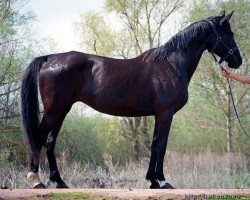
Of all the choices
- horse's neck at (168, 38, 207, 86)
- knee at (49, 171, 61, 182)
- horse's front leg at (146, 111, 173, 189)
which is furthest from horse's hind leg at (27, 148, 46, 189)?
horse's neck at (168, 38, 207, 86)

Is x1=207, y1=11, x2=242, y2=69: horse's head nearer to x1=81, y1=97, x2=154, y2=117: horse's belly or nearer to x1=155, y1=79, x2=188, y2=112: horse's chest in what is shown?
x1=155, y1=79, x2=188, y2=112: horse's chest

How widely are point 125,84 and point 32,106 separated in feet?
4.21

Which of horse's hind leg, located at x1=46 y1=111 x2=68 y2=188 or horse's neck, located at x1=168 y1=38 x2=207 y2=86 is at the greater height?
horse's neck, located at x1=168 y1=38 x2=207 y2=86

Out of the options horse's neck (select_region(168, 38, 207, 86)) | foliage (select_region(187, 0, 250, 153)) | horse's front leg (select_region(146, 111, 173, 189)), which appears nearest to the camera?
horse's front leg (select_region(146, 111, 173, 189))

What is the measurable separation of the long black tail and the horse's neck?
5.87ft

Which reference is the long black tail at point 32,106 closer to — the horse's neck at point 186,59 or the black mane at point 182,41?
the black mane at point 182,41

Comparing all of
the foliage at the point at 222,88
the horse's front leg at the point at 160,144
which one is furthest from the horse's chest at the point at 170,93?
the foliage at the point at 222,88

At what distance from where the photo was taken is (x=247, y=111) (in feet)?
60.3

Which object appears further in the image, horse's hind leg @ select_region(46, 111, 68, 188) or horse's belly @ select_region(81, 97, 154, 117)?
horse's hind leg @ select_region(46, 111, 68, 188)

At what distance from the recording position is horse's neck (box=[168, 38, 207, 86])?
6.04 m

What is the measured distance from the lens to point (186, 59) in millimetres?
6094

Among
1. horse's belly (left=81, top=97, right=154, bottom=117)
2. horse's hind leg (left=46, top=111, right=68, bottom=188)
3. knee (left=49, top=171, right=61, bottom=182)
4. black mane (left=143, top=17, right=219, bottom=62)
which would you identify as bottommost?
knee (left=49, top=171, right=61, bottom=182)

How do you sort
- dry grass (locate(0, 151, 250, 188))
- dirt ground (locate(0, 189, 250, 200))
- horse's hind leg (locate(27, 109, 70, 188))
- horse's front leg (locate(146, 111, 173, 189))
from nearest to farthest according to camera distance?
dirt ground (locate(0, 189, 250, 200)) < horse's front leg (locate(146, 111, 173, 189)) < horse's hind leg (locate(27, 109, 70, 188)) < dry grass (locate(0, 151, 250, 188))

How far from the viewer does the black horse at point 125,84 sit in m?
5.82
